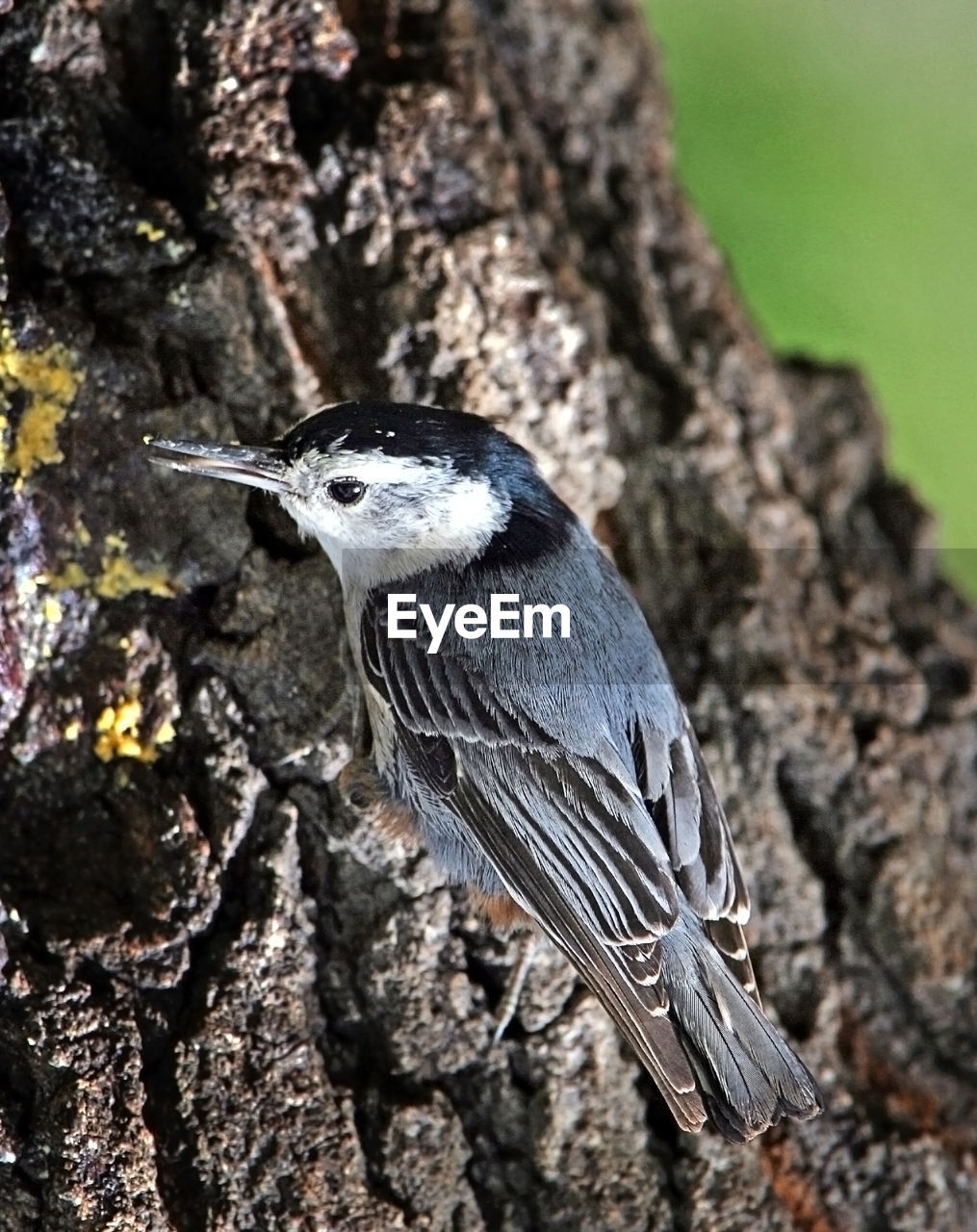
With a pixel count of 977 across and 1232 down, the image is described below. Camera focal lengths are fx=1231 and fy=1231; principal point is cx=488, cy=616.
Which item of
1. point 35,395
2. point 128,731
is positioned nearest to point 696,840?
point 128,731

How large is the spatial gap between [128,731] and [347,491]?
53 cm

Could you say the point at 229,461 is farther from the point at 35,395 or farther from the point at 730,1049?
the point at 730,1049

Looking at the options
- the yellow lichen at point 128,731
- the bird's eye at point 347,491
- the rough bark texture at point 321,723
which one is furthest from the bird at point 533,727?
the yellow lichen at point 128,731

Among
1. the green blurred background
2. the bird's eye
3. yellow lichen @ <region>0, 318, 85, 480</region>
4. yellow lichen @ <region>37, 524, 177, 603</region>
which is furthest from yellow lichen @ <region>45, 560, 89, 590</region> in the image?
the green blurred background

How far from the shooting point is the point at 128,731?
78.5 inches

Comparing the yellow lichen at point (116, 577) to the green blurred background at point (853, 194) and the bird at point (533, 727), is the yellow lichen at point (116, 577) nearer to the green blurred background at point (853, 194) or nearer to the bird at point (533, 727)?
the bird at point (533, 727)

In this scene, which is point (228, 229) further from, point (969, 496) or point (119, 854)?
point (969, 496)

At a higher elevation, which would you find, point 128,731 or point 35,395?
point 35,395

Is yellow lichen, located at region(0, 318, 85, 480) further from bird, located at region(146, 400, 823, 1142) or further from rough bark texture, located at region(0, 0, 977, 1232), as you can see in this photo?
bird, located at region(146, 400, 823, 1142)

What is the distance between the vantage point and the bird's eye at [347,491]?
203 centimetres

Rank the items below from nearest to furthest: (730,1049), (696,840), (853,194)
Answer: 1. (730,1049)
2. (696,840)
3. (853,194)

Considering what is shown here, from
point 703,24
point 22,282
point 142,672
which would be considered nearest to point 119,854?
point 142,672

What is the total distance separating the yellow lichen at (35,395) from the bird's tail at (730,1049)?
4.25ft

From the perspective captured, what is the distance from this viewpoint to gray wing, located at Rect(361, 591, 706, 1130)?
190cm
